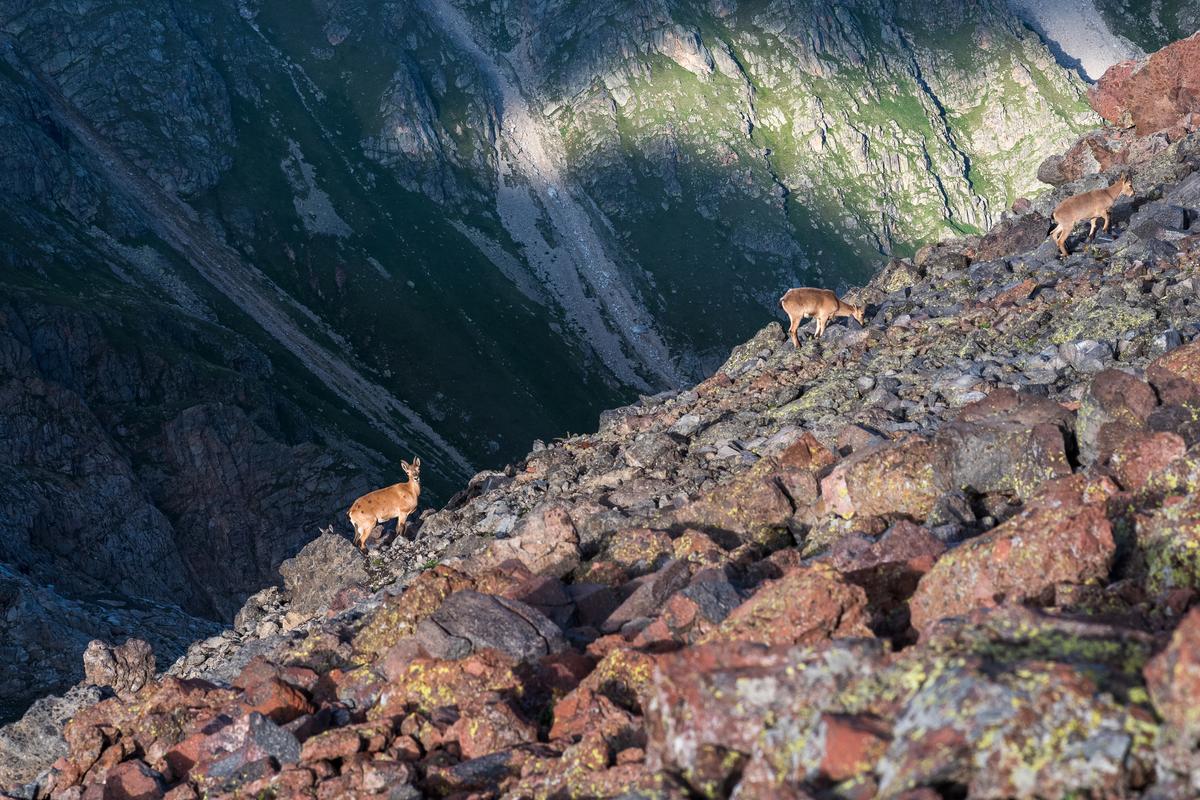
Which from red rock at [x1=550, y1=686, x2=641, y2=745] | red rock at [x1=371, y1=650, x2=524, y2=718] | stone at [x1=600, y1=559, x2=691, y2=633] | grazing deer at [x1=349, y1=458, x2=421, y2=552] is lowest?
red rock at [x1=550, y1=686, x2=641, y2=745]

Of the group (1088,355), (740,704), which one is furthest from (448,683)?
(1088,355)

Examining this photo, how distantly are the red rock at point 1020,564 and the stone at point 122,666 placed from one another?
65.8ft

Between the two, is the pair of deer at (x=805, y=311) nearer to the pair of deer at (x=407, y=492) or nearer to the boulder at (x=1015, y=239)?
the pair of deer at (x=407, y=492)

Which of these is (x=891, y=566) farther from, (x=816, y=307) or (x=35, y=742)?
(x=816, y=307)

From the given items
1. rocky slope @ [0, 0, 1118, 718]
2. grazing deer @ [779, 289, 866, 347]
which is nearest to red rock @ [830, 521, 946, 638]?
grazing deer @ [779, 289, 866, 347]

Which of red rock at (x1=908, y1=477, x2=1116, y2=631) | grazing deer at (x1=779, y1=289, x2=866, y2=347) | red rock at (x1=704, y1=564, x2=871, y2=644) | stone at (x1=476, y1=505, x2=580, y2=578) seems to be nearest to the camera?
red rock at (x1=704, y1=564, x2=871, y2=644)

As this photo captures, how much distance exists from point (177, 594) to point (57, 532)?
871 cm

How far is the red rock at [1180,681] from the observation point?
21.5 ft

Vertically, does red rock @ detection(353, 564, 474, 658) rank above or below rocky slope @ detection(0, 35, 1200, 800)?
above

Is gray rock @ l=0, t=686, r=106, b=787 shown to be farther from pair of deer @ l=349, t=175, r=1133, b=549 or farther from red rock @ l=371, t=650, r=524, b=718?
pair of deer @ l=349, t=175, r=1133, b=549

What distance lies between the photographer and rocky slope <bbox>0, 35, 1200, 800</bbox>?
7.38 meters

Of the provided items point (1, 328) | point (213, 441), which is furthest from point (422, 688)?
point (1, 328)

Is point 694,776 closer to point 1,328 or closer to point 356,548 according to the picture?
point 356,548

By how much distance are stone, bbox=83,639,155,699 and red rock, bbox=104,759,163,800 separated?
38.3ft
